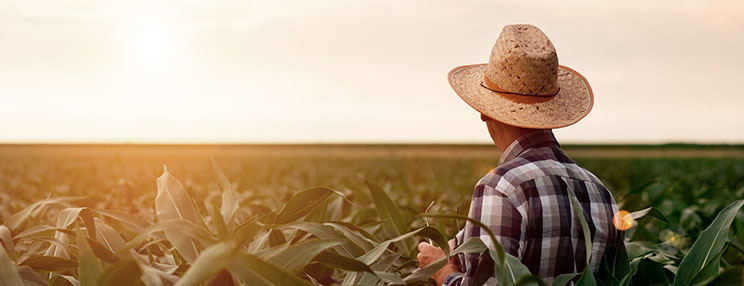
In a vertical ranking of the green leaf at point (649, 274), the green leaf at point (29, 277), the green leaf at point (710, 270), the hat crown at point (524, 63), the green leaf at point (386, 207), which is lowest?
the green leaf at point (649, 274)

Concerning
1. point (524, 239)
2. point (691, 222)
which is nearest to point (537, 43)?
point (524, 239)

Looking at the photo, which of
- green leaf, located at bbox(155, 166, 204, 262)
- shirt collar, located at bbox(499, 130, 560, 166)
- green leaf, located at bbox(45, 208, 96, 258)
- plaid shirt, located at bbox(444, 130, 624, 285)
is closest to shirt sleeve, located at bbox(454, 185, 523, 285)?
plaid shirt, located at bbox(444, 130, 624, 285)

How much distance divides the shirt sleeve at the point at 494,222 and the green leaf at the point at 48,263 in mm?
1041

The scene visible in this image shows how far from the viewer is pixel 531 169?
195 centimetres

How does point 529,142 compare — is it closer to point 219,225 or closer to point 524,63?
point 524,63

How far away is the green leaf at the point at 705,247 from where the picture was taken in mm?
1719

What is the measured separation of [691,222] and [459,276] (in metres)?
3.71

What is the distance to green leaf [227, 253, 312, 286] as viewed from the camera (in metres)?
1.11

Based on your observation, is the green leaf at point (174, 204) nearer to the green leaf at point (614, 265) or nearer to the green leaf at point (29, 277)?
the green leaf at point (29, 277)

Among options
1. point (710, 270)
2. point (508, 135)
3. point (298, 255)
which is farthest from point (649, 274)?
point (298, 255)

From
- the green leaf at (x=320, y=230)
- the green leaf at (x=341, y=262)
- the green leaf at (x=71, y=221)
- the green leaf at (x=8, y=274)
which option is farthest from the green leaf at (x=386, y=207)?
the green leaf at (x=71, y=221)

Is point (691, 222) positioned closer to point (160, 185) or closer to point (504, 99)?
point (504, 99)

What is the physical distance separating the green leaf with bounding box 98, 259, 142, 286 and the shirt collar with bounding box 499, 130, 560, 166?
1.30 metres

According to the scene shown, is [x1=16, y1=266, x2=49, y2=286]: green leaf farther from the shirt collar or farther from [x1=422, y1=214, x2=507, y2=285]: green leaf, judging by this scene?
the shirt collar
